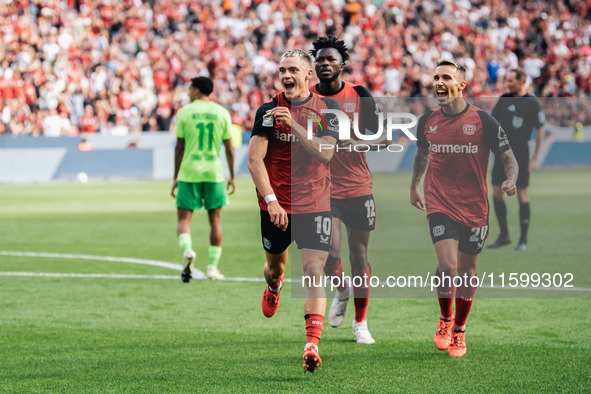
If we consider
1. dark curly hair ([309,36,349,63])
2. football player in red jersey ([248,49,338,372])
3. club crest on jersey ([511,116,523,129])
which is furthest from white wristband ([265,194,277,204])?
club crest on jersey ([511,116,523,129])

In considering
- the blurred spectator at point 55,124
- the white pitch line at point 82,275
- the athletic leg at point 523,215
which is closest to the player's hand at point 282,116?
the white pitch line at point 82,275

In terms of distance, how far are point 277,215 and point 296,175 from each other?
1.49 ft

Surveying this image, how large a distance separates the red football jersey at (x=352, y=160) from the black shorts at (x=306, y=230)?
95 cm

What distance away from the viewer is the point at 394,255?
36.0 ft

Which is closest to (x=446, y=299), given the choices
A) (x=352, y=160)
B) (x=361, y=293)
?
(x=361, y=293)

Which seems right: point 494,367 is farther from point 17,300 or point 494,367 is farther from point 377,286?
point 17,300

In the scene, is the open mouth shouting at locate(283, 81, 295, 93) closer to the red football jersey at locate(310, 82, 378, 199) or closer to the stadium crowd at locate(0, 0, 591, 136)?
the red football jersey at locate(310, 82, 378, 199)

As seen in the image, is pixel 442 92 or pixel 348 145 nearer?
pixel 442 92

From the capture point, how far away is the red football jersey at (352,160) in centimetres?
689

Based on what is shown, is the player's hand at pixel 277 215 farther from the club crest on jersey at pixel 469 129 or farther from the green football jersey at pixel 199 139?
the green football jersey at pixel 199 139

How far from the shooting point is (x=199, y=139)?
9688mm

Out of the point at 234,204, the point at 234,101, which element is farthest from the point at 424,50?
the point at 234,204

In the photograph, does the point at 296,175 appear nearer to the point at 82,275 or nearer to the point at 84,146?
the point at 82,275

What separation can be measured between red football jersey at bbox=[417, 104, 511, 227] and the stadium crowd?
783 inches
